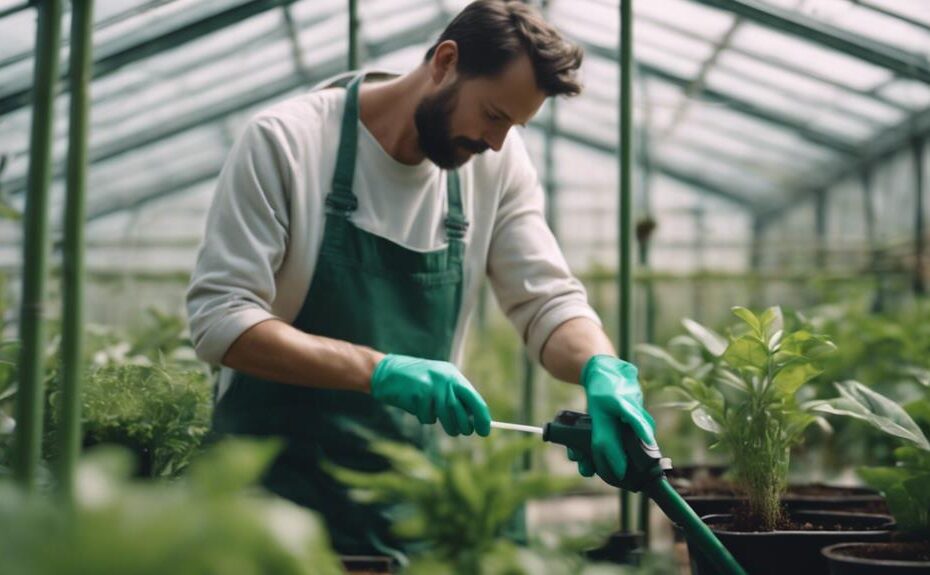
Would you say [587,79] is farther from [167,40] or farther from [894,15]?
[167,40]

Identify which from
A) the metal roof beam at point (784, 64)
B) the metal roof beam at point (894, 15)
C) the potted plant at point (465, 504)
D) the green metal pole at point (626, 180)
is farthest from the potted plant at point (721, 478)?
the metal roof beam at point (784, 64)

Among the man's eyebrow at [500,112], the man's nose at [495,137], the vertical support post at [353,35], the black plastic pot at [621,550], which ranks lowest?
the black plastic pot at [621,550]

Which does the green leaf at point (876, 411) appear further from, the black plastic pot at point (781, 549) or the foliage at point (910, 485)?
the black plastic pot at point (781, 549)

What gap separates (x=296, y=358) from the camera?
4.85 feet

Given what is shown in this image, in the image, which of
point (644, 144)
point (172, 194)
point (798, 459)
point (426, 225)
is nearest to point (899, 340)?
point (798, 459)

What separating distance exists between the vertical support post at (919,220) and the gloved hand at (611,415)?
11.3ft

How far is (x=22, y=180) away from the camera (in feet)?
12.9

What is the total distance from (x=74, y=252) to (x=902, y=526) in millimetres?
1023

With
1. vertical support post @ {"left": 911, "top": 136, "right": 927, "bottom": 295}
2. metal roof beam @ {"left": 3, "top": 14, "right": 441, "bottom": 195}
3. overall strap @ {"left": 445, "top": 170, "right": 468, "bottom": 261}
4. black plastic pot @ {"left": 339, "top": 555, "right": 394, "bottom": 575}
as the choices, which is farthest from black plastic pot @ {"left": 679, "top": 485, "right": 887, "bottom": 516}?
metal roof beam @ {"left": 3, "top": 14, "right": 441, "bottom": 195}

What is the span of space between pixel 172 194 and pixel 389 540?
5.15 meters

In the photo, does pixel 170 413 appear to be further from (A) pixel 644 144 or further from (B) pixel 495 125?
(A) pixel 644 144

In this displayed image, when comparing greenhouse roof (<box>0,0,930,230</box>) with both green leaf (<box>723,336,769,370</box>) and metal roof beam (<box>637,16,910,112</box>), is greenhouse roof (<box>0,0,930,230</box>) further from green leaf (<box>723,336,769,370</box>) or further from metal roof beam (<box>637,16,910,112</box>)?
green leaf (<box>723,336,769,370</box>)

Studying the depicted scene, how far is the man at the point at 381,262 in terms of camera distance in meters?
1.50

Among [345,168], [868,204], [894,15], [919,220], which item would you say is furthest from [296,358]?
[868,204]
